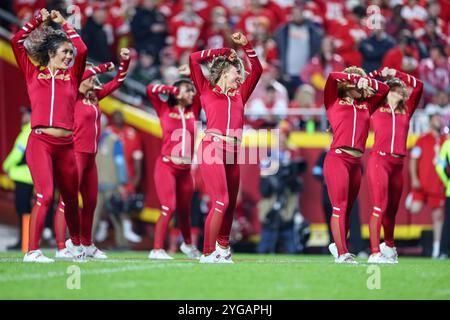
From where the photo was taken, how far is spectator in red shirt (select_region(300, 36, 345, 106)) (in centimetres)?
1884

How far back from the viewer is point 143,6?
20375 mm

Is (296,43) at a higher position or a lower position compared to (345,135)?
higher

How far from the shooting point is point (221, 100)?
11562mm

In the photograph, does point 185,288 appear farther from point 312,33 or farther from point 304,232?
point 312,33

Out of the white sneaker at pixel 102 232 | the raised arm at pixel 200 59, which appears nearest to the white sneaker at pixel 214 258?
the raised arm at pixel 200 59

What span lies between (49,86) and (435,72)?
9980 mm

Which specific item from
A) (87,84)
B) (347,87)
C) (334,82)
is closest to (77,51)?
(87,84)

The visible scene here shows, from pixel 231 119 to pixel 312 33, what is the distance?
8.17 metres

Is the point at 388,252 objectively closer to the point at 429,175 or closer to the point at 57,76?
the point at 57,76

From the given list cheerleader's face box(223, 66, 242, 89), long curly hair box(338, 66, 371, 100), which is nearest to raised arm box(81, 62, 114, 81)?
cheerleader's face box(223, 66, 242, 89)

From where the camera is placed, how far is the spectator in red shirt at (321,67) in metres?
18.8

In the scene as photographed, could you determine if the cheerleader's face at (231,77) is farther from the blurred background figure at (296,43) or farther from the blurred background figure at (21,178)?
the blurred background figure at (296,43)

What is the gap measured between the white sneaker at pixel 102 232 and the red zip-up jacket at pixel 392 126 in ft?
22.0
